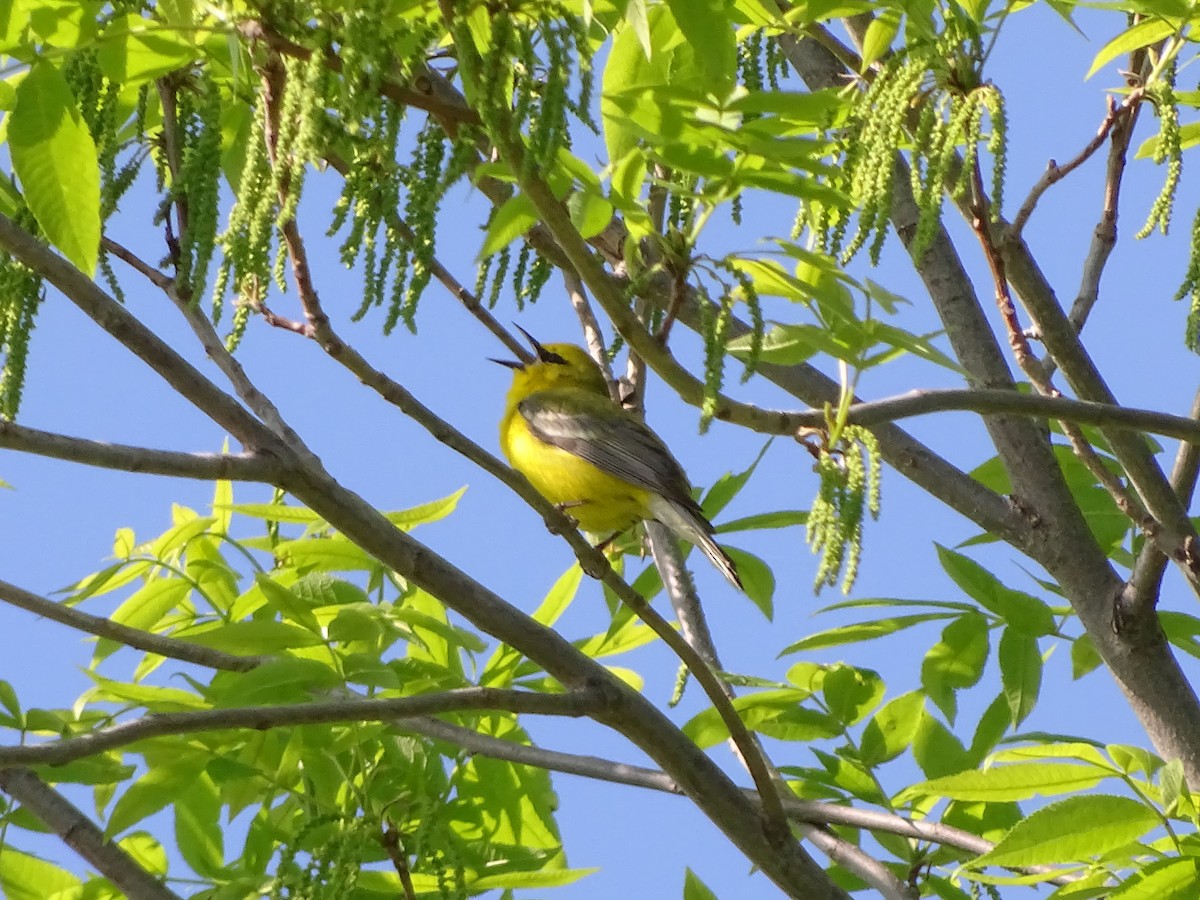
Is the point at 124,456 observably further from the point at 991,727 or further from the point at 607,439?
the point at 607,439

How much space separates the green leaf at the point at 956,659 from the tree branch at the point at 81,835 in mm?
1871

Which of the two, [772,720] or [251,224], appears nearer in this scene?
[251,224]

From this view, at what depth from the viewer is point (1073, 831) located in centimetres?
245

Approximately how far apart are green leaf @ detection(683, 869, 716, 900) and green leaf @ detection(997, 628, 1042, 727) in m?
0.87

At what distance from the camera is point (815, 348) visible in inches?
101

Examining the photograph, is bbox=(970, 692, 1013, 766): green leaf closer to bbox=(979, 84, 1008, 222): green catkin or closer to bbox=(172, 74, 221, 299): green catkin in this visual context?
bbox=(979, 84, 1008, 222): green catkin

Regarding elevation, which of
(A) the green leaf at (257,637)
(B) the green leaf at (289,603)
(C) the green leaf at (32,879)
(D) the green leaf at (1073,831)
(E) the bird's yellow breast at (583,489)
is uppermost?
(E) the bird's yellow breast at (583,489)

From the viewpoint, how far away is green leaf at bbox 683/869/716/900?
11.6 feet

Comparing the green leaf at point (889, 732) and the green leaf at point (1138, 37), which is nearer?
the green leaf at point (1138, 37)

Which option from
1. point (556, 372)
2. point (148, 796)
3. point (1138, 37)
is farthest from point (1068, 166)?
point (556, 372)

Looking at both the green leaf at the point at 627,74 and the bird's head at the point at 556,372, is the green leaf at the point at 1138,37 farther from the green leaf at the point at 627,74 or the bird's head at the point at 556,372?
the bird's head at the point at 556,372

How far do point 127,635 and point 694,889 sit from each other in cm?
149

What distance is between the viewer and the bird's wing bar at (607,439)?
5309 millimetres

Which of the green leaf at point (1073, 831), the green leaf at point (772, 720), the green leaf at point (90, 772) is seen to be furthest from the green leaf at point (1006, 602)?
the green leaf at point (90, 772)
